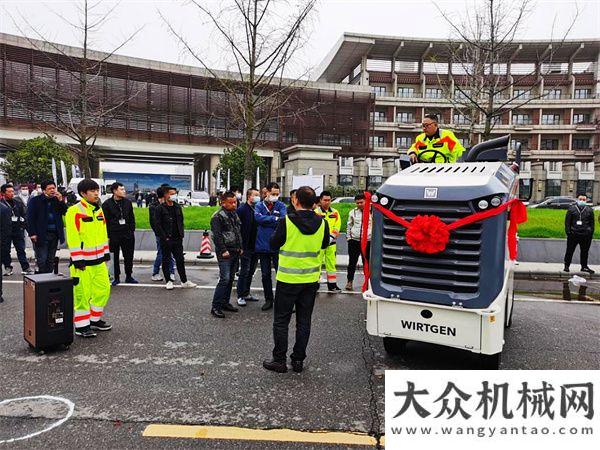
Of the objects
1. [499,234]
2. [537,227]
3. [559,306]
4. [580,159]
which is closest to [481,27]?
[537,227]

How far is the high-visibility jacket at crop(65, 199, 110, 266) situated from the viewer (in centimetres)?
548

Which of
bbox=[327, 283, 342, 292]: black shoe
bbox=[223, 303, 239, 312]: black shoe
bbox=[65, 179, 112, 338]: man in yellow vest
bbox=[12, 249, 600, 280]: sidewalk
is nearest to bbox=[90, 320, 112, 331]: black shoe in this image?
bbox=[65, 179, 112, 338]: man in yellow vest

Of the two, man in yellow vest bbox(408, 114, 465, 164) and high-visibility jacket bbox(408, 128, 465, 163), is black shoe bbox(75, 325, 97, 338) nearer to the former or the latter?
man in yellow vest bbox(408, 114, 465, 164)

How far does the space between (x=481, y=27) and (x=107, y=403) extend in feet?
56.7

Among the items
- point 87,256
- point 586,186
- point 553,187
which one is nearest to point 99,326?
point 87,256

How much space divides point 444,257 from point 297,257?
1400 mm

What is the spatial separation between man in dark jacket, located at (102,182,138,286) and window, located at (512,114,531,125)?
6518cm

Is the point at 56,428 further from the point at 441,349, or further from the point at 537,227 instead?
the point at 537,227

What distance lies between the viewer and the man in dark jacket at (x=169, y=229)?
8.51 m

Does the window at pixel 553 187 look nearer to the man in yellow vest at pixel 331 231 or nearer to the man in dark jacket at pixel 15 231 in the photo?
the man in yellow vest at pixel 331 231

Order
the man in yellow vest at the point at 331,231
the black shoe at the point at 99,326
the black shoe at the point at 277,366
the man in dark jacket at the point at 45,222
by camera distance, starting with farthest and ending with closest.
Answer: the man in yellow vest at the point at 331,231 < the man in dark jacket at the point at 45,222 < the black shoe at the point at 99,326 < the black shoe at the point at 277,366

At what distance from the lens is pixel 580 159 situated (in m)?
62.6

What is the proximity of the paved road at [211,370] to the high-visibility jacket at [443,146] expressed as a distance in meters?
2.49

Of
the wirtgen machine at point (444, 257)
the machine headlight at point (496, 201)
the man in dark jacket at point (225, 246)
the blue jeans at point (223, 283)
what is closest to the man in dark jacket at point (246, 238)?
the man in dark jacket at point (225, 246)
